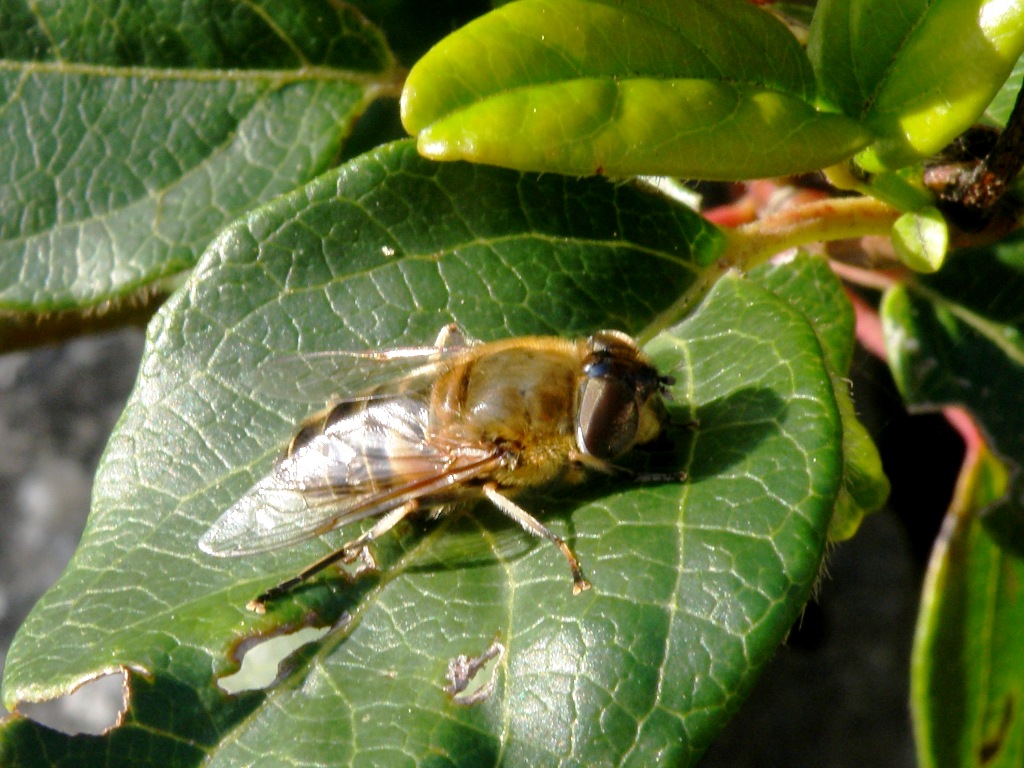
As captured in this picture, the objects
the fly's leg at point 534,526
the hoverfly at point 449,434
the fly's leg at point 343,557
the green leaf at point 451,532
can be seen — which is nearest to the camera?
the green leaf at point 451,532

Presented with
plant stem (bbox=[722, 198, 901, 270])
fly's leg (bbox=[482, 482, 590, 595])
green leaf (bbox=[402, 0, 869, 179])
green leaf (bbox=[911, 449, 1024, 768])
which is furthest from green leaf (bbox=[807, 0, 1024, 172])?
green leaf (bbox=[911, 449, 1024, 768])

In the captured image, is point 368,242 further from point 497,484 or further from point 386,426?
point 497,484

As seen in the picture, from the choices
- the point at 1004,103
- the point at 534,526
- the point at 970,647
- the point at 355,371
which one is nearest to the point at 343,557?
the point at 534,526

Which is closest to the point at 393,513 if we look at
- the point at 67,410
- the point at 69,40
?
the point at 69,40

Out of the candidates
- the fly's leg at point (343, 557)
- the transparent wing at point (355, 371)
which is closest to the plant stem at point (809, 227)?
the transparent wing at point (355, 371)

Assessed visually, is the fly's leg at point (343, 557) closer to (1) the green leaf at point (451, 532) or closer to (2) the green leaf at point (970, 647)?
(1) the green leaf at point (451, 532)

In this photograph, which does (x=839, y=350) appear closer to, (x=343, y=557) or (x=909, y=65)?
(x=909, y=65)
